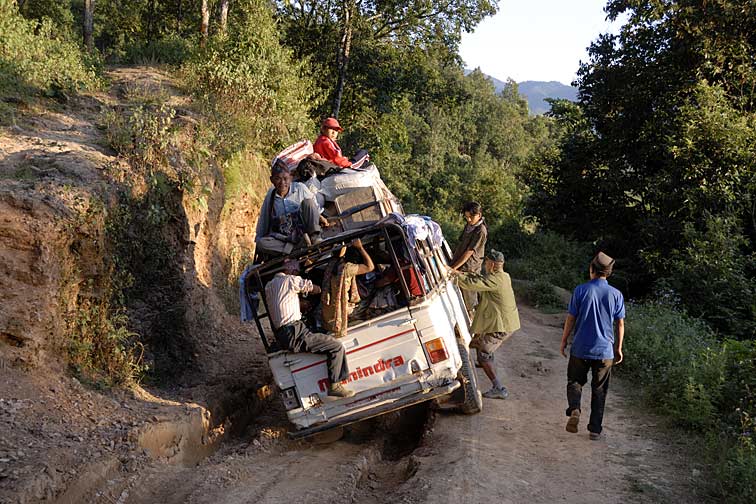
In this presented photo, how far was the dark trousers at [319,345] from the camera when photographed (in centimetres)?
644

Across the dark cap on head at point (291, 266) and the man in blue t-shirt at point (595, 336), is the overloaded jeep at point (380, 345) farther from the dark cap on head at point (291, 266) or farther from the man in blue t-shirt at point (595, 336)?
the man in blue t-shirt at point (595, 336)

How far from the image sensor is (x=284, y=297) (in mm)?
6496

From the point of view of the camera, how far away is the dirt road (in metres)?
5.58

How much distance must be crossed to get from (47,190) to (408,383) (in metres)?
4.49

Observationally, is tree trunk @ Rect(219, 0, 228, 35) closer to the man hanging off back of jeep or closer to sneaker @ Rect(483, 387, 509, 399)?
the man hanging off back of jeep

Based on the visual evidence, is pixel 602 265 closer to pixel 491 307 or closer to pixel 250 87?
pixel 491 307

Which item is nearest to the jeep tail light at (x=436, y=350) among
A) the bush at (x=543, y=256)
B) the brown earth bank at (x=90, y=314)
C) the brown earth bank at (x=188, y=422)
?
the brown earth bank at (x=188, y=422)

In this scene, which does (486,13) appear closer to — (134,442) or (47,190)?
(47,190)

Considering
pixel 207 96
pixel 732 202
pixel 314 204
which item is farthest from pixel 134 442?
pixel 732 202

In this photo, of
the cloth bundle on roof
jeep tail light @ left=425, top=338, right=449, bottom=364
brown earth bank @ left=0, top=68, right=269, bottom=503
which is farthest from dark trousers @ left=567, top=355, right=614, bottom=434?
the cloth bundle on roof

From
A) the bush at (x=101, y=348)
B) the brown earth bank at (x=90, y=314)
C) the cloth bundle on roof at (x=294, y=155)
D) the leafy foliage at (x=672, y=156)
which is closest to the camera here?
the brown earth bank at (x=90, y=314)

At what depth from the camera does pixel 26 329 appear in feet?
21.1

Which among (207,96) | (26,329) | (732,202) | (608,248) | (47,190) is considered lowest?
(608,248)

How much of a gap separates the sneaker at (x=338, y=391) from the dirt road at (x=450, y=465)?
666 millimetres
